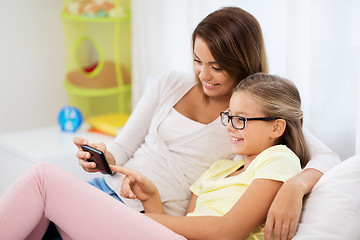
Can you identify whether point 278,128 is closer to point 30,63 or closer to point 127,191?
point 127,191

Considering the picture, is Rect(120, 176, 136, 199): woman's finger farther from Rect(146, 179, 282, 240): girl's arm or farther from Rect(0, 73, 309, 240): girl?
Rect(146, 179, 282, 240): girl's arm

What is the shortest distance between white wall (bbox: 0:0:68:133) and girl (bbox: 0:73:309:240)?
1.56 m

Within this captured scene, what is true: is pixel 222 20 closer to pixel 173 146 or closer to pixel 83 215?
pixel 173 146

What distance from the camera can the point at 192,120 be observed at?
165cm

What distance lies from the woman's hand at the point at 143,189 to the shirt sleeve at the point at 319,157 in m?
0.45

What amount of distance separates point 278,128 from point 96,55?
1949 mm

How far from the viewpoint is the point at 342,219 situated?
3.73 ft

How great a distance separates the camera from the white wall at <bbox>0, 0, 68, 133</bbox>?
2.74 metres

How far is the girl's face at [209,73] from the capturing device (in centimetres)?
150

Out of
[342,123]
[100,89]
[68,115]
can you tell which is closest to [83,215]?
[342,123]

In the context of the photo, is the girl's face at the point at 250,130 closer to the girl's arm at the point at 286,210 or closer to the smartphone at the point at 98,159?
the girl's arm at the point at 286,210

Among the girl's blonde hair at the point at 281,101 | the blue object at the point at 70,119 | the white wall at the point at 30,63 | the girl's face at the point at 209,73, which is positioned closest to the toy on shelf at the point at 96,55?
the white wall at the point at 30,63

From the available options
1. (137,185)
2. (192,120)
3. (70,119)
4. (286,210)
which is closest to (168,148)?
(192,120)

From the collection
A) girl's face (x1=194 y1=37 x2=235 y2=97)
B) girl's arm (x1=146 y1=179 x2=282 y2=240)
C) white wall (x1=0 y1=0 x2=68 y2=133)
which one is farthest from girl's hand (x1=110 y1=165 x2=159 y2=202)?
white wall (x1=0 y1=0 x2=68 y2=133)
